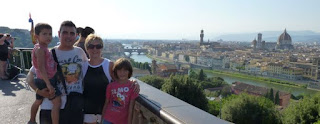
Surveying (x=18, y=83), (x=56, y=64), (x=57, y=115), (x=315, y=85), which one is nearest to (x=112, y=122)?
(x=57, y=115)

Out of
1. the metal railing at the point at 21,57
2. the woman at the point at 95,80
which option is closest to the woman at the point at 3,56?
the metal railing at the point at 21,57

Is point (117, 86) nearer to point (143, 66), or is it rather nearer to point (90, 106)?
point (90, 106)

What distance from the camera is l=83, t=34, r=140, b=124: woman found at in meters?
1.27

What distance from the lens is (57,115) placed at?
1.25 meters

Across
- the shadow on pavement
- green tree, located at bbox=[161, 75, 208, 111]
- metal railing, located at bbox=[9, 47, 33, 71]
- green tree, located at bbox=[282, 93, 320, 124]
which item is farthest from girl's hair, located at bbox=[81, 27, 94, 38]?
green tree, located at bbox=[282, 93, 320, 124]

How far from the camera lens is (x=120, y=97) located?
48.3 inches

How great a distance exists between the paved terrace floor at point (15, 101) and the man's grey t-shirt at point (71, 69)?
0.97 m

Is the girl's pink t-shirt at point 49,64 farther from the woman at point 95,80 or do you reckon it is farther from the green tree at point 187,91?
the green tree at point 187,91

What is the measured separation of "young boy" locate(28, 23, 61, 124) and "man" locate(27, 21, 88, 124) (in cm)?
3

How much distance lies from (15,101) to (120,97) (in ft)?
5.78

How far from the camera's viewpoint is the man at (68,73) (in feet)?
4.09

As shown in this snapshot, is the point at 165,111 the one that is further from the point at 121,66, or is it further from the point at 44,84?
the point at 44,84

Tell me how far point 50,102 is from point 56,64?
0.19 metres

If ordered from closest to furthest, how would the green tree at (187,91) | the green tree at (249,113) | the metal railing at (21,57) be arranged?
the metal railing at (21,57) → the green tree at (187,91) → the green tree at (249,113)
